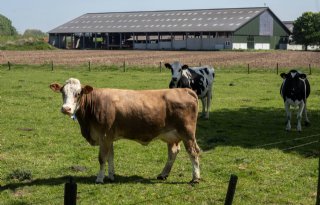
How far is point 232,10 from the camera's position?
99438mm

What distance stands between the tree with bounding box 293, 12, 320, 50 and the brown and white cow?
89422 mm

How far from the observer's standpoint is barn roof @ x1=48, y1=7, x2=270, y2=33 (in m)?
91.1

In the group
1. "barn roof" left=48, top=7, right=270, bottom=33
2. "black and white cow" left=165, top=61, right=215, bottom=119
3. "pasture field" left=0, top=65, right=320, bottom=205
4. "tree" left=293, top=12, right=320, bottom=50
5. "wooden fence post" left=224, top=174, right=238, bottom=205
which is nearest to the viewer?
"wooden fence post" left=224, top=174, right=238, bottom=205

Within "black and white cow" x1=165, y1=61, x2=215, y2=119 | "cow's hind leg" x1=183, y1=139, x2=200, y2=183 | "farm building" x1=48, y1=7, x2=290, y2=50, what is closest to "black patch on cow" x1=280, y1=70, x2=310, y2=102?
"black and white cow" x1=165, y1=61, x2=215, y2=119

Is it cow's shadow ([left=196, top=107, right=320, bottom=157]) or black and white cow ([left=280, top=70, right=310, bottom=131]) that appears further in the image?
black and white cow ([left=280, top=70, right=310, bottom=131])

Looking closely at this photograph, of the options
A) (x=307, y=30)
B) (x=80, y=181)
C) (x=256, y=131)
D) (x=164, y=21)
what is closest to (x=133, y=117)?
(x=80, y=181)

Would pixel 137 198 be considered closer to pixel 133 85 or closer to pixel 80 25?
pixel 133 85

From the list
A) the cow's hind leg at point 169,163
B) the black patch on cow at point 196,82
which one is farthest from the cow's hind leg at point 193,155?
the black patch on cow at point 196,82

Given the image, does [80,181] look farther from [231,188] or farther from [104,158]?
[231,188]

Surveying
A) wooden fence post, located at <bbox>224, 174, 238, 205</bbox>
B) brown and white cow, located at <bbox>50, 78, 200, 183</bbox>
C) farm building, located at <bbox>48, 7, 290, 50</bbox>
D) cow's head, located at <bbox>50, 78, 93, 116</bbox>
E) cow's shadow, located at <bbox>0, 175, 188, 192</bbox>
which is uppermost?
farm building, located at <bbox>48, 7, 290, 50</bbox>

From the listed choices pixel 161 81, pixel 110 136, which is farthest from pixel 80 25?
pixel 110 136

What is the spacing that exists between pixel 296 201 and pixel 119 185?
3431 millimetres

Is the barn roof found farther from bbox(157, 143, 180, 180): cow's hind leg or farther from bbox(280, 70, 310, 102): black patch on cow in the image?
bbox(157, 143, 180, 180): cow's hind leg

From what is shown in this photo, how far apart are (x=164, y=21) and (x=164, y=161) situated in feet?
298
